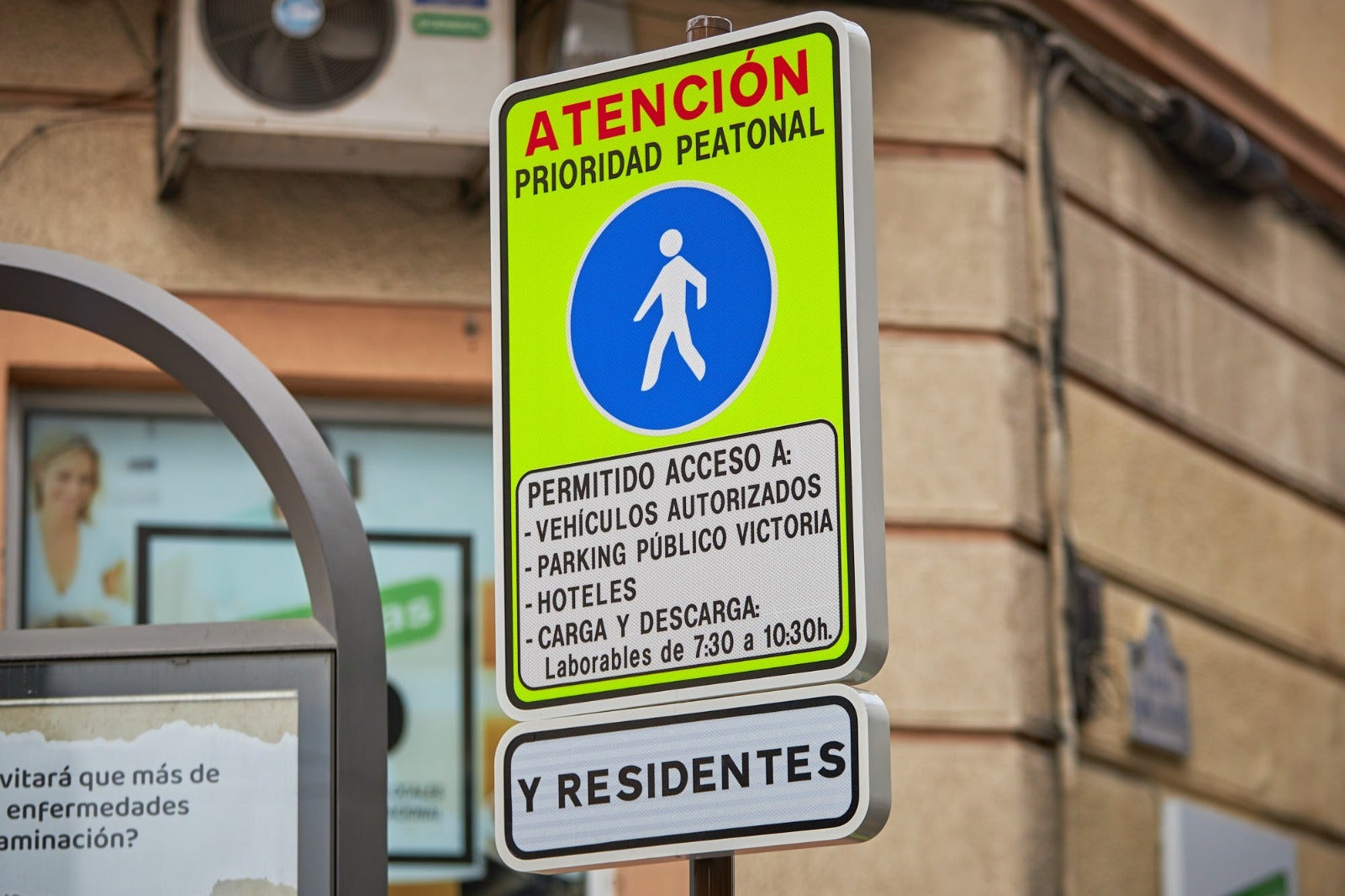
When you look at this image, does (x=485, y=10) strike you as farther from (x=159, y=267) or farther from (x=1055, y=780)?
(x=1055, y=780)

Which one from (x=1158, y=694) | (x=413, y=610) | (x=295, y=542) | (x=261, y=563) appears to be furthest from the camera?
(x=1158, y=694)

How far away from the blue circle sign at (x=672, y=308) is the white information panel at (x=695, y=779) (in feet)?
1.40

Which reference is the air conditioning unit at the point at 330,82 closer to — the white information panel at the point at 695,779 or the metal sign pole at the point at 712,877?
the white information panel at the point at 695,779

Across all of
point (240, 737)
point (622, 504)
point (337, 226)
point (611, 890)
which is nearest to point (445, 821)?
point (611, 890)

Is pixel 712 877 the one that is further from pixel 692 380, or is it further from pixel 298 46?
pixel 298 46

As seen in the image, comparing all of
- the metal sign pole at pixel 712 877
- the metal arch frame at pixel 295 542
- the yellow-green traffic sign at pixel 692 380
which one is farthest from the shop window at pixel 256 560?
the metal sign pole at pixel 712 877

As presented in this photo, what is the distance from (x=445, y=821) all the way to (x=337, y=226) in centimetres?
185

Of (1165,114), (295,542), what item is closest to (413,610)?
(295,542)

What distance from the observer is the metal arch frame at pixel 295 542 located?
3.18 m

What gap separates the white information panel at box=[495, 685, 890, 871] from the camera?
2.64 meters

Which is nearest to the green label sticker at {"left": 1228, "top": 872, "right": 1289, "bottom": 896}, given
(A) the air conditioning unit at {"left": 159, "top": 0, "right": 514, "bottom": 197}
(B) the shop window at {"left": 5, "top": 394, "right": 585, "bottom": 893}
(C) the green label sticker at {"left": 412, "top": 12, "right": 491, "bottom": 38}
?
(B) the shop window at {"left": 5, "top": 394, "right": 585, "bottom": 893}

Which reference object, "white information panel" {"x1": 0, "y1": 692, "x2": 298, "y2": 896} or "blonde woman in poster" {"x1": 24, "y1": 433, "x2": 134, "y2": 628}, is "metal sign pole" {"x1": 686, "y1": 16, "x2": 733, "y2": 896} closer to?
"white information panel" {"x1": 0, "y1": 692, "x2": 298, "y2": 896}

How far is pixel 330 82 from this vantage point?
5.96 meters

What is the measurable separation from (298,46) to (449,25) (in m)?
0.47
